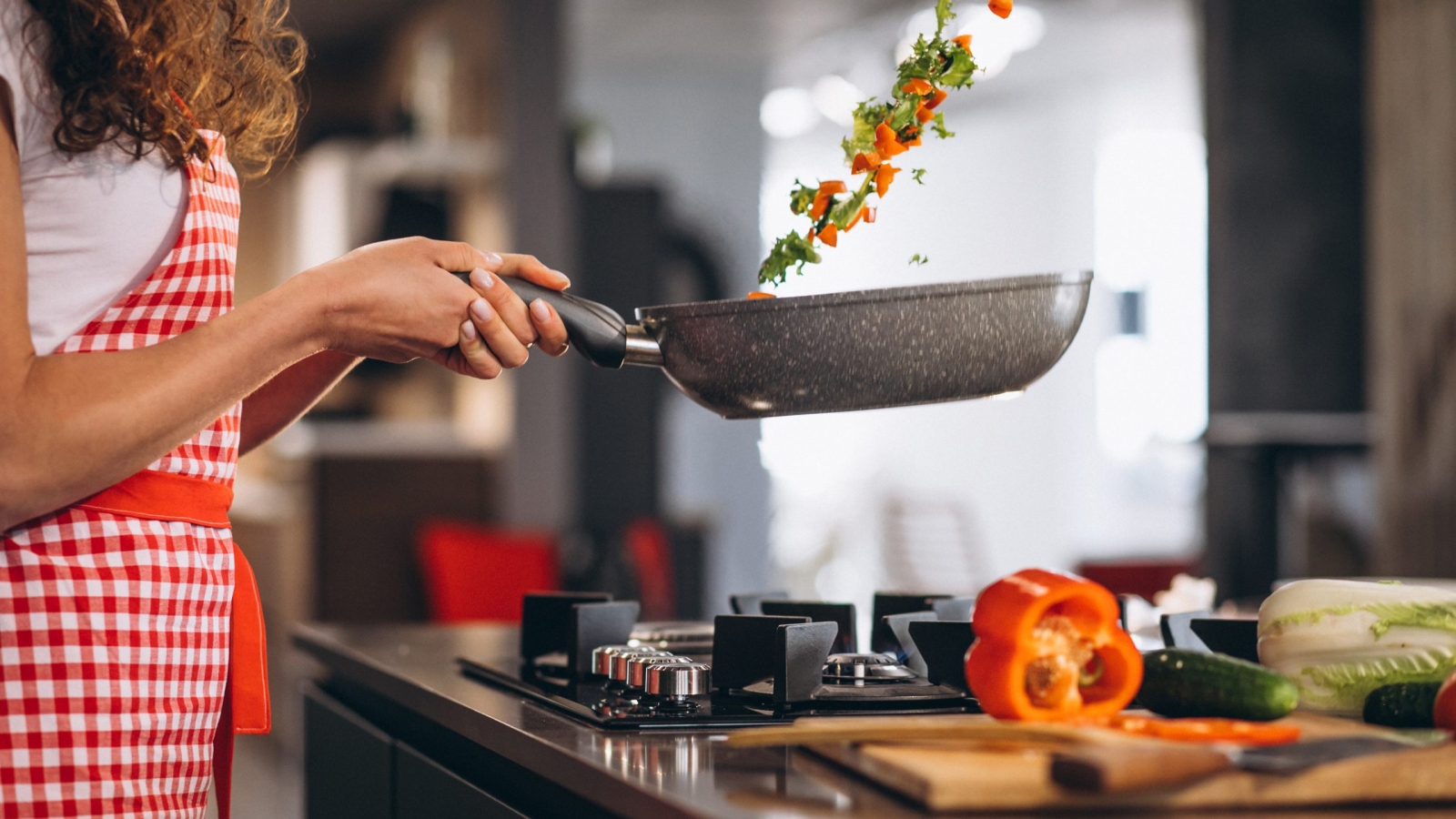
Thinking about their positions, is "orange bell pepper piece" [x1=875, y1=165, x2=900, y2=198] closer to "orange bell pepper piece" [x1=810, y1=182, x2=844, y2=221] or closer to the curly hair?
"orange bell pepper piece" [x1=810, y1=182, x2=844, y2=221]

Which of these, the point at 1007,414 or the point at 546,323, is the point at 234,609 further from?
the point at 1007,414

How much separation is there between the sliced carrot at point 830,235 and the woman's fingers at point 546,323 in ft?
0.68

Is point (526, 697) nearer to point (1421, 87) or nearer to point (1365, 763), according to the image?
point (1365, 763)

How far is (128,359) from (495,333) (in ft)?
0.76

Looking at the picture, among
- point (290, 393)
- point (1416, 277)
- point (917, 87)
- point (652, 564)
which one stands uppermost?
point (1416, 277)

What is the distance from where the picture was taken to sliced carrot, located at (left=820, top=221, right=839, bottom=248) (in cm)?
107

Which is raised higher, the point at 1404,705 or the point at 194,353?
the point at 194,353

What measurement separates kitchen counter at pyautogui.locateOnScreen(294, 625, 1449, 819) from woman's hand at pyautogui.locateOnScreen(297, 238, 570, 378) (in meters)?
0.25

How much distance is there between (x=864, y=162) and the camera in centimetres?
105

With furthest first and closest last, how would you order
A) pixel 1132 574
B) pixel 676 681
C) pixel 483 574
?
1. pixel 483 574
2. pixel 1132 574
3. pixel 676 681

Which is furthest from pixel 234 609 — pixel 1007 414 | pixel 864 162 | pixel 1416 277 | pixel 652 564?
pixel 1007 414

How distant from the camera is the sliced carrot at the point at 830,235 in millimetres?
1066

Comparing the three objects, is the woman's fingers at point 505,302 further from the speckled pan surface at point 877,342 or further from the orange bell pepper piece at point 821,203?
the orange bell pepper piece at point 821,203

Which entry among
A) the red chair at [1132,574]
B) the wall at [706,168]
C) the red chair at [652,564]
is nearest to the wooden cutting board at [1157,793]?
the red chair at [1132,574]
